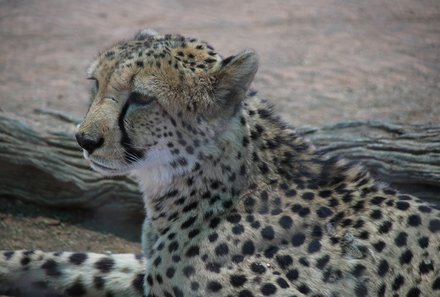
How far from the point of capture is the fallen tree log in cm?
431

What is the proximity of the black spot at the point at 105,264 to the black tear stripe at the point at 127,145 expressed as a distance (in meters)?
0.69

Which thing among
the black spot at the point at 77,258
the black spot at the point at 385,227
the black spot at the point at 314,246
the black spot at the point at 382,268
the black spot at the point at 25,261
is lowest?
the black spot at the point at 25,261

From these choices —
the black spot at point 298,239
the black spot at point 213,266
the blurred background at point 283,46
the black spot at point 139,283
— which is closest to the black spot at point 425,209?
the black spot at point 298,239

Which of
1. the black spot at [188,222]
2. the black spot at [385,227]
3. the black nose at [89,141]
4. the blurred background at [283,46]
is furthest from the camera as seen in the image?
the blurred background at [283,46]

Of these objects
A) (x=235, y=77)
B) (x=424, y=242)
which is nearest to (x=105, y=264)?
(x=235, y=77)

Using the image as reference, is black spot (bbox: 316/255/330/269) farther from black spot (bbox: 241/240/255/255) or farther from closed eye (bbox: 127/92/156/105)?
closed eye (bbox: 127/92/156/105)

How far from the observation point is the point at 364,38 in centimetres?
696

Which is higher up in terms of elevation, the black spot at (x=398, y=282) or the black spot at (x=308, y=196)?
the black spot at (x=308, y=196)

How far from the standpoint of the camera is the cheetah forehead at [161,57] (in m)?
3.18

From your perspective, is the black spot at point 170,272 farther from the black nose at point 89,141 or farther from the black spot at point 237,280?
the black nose at point 89,141

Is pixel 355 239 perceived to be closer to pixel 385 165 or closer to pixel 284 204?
pixel 284 204

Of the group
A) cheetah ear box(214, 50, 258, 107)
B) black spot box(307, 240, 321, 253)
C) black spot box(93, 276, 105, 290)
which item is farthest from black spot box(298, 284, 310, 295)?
black spot box(93, 276, 105, 290)

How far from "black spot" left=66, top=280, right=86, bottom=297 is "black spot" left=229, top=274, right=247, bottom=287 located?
2.64 ft

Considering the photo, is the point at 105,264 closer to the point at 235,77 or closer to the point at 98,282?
the point at 98,282
